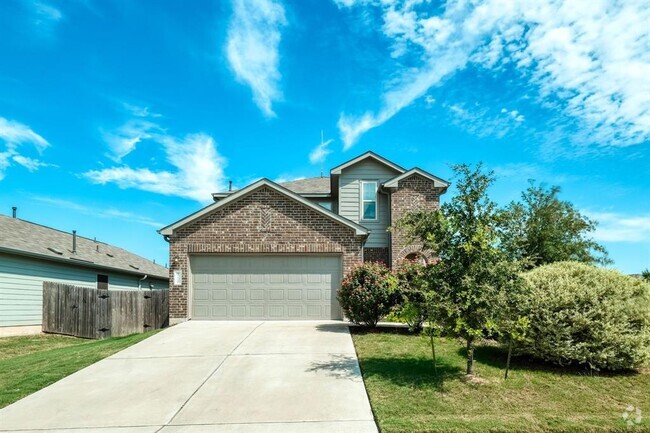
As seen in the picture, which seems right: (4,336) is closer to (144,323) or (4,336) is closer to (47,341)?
(47,341)

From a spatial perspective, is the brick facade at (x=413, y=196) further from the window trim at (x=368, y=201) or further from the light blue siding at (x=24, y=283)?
the light blue siding at (x=24, y=283)

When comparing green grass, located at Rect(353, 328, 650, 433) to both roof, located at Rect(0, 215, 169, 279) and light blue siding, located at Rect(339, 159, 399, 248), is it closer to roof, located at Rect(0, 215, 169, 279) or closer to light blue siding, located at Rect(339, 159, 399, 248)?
light blue siding, located at Rect(339, 159, 399, 248)

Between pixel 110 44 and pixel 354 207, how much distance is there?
10761 mm

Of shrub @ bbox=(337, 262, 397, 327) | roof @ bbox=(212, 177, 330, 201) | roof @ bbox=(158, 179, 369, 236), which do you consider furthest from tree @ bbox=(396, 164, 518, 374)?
roof @ bbox=(212, 177, 330, 201)

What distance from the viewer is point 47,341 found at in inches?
582

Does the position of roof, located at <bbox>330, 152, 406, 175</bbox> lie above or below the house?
above

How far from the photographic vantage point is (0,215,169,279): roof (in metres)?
16.5

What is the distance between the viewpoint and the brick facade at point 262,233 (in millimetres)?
14070

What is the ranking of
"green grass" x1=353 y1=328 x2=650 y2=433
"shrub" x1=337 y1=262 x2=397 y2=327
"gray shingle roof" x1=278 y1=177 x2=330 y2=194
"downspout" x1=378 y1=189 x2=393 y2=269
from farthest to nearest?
"gray shingle roof" x1=278 y1=177 x2=330 y2=194, "downspout" x1=378 y1=189 x2=393 y2=269, "shrub" x1=337 y1=262 x2=397 y2=327, "green grass" x1=353 y1=328 x2=650 y2=433

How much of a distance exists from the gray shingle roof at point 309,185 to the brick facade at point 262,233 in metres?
5.42

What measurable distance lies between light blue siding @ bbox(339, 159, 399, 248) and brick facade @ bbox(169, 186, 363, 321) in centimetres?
425

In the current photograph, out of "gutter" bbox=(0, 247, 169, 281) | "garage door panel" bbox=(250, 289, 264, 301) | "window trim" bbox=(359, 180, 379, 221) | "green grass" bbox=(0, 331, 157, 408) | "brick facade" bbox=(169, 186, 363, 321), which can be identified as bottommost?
"green grass" bbox=(0, 331, 157, 408)

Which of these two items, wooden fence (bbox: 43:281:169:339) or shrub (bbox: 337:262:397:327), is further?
wooden fence (bbox: 43:281:169:339)

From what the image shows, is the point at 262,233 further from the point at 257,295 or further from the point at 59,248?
the point at 59,248
